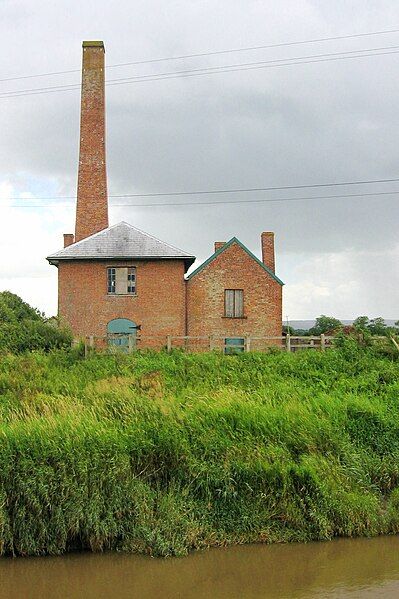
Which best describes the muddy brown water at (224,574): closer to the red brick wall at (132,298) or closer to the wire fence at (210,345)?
the wire fence at (210,345)

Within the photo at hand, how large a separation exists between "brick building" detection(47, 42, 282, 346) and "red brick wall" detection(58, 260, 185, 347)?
0.04 metres

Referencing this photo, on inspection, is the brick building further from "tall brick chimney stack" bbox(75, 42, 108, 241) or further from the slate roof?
"tall brick chimney stack" bbox(75, 42, 108, 241)

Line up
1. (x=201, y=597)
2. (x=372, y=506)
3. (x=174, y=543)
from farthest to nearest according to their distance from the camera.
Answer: (x=372, y=506) → (x=174, y=543) → (x=201, y=597)

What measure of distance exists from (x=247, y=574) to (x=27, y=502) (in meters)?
3.49

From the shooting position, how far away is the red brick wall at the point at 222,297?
33.5 m

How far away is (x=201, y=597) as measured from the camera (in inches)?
400

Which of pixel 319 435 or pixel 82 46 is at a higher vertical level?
pixel 82 46

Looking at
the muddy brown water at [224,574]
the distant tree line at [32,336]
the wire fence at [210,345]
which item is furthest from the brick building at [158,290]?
the muddy brown water at [224,574]

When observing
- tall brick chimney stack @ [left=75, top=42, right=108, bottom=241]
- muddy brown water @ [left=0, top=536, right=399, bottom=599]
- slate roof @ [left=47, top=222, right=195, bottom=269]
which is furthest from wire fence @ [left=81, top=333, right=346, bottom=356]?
muddy brown water @ [left=0, top=536, right=399, bottom=599]

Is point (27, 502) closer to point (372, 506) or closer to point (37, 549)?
point (37, 549)

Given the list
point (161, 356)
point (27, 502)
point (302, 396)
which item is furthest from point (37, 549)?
point (161, 356)

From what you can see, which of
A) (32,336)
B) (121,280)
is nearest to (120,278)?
(121,280)

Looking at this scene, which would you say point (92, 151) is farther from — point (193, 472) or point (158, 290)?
point (193, 472)

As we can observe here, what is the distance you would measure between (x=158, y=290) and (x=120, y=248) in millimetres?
2476
